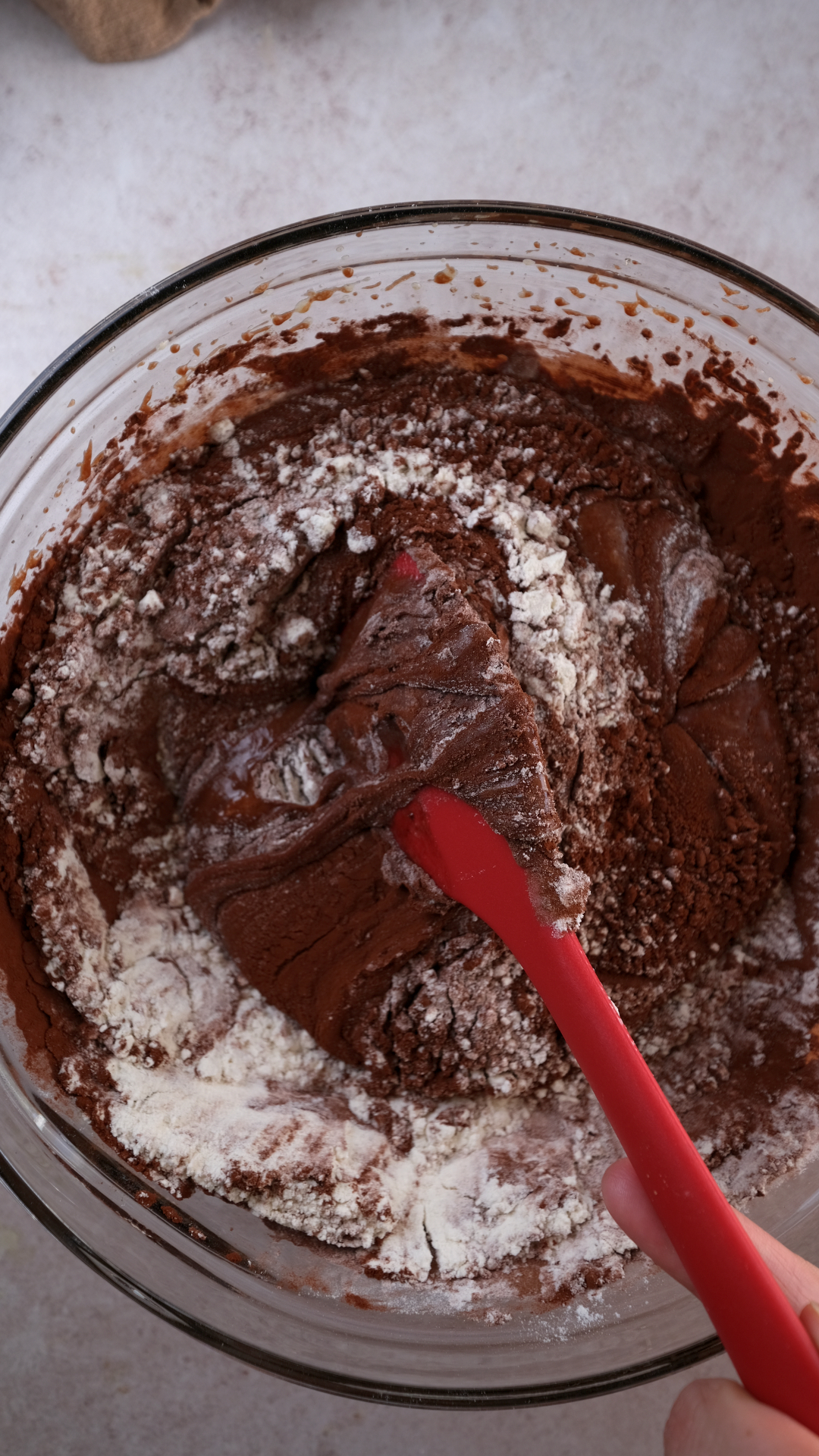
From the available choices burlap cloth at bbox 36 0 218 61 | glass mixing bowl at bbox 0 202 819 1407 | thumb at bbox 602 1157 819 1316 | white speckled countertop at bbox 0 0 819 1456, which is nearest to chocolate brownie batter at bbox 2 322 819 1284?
glass mixing bowl at bbox 0 202 819 1407

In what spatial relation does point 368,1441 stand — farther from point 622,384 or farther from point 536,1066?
point 622,384

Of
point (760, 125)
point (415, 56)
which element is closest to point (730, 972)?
point (760, 125)

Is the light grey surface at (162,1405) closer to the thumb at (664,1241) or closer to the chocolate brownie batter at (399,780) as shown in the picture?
the chocolate brownie batter at (399,780)

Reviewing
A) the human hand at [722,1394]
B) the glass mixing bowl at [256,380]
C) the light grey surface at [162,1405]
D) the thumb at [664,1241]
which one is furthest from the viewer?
the light grey surface at [162,1405]

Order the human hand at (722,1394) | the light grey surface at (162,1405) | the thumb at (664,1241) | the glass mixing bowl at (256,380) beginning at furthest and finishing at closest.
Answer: the light grey surface at (162,1405) < the glass mixing bowl at (256,380) < the thumb at (664,1241) < the human hand at (722,1394)

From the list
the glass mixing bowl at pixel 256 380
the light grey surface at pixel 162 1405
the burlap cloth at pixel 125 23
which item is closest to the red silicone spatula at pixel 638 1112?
the glass mixing bowl at pixel 256 380

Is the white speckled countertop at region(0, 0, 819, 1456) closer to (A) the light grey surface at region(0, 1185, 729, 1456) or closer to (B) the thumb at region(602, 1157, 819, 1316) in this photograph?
(A) the light grey surface at region(0, 1185, 729, 1456)

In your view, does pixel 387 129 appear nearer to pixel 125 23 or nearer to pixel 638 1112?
pixel 125 23

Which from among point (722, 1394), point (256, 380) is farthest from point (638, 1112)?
point (256, 380)
